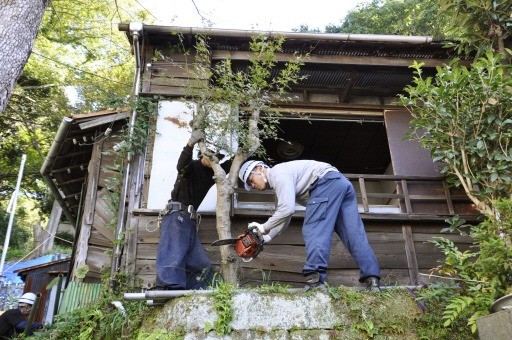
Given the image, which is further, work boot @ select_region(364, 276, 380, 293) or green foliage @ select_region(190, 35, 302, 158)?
green foliage @ select_region(190, 35, 302, 158)

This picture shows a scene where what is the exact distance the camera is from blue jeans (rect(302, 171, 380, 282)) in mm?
4086

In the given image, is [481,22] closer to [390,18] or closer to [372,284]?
[372,284]

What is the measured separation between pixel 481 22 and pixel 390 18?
909cm

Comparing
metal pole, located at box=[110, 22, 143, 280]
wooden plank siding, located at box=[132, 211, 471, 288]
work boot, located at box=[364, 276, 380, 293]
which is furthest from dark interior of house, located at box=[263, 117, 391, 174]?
work boot, located at box=[364, 276, 380, 293]

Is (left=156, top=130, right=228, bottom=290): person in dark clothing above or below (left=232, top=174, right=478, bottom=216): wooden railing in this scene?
below

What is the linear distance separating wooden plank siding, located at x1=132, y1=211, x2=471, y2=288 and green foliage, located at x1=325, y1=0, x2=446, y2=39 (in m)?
9.01

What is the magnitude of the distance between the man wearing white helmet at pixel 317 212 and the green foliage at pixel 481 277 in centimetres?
64

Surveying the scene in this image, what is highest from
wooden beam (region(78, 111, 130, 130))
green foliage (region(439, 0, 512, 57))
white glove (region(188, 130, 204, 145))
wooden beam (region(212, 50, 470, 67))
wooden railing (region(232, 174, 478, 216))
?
wooden beam (region(212, 50, 470, 67))

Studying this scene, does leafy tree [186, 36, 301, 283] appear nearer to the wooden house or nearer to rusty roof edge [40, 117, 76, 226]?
the wooden house

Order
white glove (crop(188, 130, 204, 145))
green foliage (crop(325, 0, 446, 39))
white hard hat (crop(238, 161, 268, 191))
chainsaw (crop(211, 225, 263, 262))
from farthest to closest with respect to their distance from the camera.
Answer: green foliage (crop(325, 0, 446, 39)) → white glove (crop(188, 130, 204, 145)) → white hard hat (crop(238, 161, 268, 191)) → chainsaw (crop(211, 225, 263, 262))

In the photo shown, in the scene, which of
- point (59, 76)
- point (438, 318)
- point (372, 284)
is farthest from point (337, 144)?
point (59, 76)

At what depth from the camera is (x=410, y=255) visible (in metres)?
6.36

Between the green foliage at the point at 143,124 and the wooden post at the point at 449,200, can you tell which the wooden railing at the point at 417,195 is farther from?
the green foliage at the point at 143,124

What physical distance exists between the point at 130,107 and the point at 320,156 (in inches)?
188
